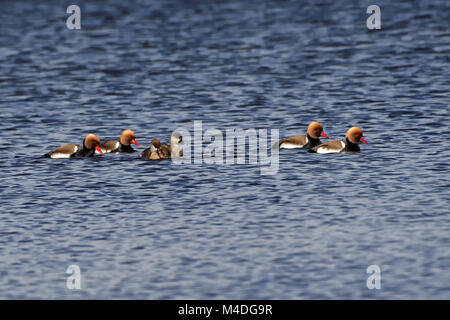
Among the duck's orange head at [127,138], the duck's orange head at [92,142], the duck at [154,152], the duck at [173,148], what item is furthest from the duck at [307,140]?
the duck's orange head at [92,142]

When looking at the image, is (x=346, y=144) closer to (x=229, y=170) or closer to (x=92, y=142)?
(x=229, y=170)

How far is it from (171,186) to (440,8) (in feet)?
94.7

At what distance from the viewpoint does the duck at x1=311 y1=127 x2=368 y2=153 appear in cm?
2478

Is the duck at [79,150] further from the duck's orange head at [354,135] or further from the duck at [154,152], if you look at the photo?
the duck's orange head at [354,135]

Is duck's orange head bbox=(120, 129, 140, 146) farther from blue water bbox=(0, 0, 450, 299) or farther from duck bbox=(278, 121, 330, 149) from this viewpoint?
duck bbox=(278, 121, 330, 149)

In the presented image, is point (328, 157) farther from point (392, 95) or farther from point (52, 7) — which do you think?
point (52, 7)

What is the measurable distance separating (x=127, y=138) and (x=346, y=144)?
540 centimetres

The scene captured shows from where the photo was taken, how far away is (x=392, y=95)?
31625 mm

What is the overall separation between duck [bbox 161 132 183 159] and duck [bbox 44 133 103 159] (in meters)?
1.68

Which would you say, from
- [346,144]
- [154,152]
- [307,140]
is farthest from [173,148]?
[346,144]

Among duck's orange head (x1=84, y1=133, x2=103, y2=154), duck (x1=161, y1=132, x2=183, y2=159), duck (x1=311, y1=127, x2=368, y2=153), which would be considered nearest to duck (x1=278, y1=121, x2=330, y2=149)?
duck (x1=311, y1=127, x2=368, y2=153)

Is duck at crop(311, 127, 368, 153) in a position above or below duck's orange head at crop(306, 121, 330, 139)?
below


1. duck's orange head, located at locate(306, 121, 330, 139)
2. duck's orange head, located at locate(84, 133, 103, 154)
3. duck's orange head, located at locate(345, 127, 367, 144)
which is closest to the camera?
duck's orange head, located at locate(345, 127, 367, 144)
